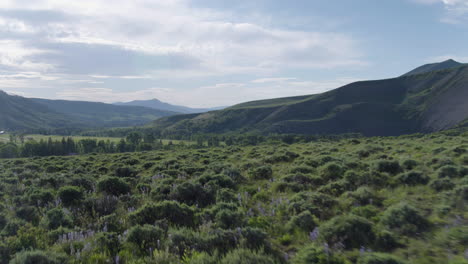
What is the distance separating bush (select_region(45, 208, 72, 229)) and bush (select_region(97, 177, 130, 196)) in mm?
3243

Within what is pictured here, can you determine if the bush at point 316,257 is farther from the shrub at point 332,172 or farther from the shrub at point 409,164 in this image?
the shrub at point 409,164

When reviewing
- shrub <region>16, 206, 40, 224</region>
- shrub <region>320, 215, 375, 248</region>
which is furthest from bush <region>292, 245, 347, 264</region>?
shrub <region>16, 206, 40, 224</region>

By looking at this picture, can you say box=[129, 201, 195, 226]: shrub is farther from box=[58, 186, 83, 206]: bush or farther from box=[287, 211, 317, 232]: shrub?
box=[58, 186, 83, 206]: bush

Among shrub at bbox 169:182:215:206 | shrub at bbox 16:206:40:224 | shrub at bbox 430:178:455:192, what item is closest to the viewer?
shrub at bbox 16:206:40:224

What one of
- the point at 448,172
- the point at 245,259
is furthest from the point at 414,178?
the point at 245,259

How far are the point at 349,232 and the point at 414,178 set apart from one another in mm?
5720

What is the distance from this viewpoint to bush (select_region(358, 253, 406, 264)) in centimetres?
409

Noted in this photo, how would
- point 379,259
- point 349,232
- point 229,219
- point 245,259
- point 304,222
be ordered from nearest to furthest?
point 379,259, point 245,259, point 349,232, point 304,222, point 229,219

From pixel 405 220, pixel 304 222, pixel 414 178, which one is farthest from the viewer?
pixel 414 178

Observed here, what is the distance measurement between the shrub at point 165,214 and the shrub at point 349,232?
3.54 m

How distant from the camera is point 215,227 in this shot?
238 inches

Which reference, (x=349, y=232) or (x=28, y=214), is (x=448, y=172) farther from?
(x=28, y=214)

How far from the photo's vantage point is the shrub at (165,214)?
6.85 metres

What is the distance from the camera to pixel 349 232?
207 inches
